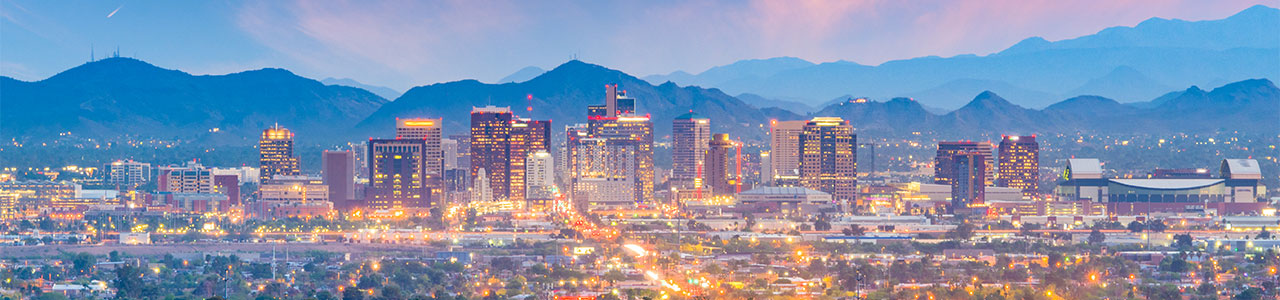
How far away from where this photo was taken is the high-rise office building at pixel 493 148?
111 m

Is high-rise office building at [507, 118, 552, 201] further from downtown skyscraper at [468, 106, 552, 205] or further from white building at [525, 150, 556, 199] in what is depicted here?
white building at [525, 150, 556, 199]

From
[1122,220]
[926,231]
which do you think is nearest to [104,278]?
[926,231]

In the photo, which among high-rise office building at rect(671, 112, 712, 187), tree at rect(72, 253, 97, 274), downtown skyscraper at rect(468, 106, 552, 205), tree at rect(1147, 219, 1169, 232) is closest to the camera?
tree at rect(72, 253, 97, 274)

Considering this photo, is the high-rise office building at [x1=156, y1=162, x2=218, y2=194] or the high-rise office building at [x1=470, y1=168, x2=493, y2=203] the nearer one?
the high-rise office building at [x1=156, y1=162, x2=218, y2=194]

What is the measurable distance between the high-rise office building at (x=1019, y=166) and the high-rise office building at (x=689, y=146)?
20.7m

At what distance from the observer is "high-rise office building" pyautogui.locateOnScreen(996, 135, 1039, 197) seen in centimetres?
10600

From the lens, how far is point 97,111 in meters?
177

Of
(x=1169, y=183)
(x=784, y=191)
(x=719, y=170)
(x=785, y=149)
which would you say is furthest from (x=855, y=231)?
(x=785, y=149)

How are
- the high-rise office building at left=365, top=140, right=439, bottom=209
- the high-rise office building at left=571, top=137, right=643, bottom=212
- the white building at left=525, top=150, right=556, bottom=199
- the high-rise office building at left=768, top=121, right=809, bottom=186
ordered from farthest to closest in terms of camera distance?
1. the high-rise office building at left=768, top=121, right=809, bottom=186
2. the white building at left=525, top=150, right=556, bottom=199
3. the high-rise office building at left=571, top=137, right=643, bottom=212
4. the high-rise office building at left=365, top=140, right=439, bottom=209

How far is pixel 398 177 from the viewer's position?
3905 inches

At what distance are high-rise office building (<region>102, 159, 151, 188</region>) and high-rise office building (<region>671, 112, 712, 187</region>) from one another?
31407 mm

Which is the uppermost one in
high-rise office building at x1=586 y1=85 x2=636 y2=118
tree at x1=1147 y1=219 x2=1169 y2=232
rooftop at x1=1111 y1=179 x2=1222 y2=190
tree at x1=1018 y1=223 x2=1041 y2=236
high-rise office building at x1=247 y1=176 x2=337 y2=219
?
high-rise office building at x1=586 y1=85 x2=636 y2=118

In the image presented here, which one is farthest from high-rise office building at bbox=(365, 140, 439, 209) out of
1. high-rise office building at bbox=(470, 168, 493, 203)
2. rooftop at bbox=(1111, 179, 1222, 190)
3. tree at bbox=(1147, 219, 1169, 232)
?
tree at bbox=(1147, 219, 1169, 232)

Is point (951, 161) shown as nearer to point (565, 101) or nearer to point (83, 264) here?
point (83, 264)
